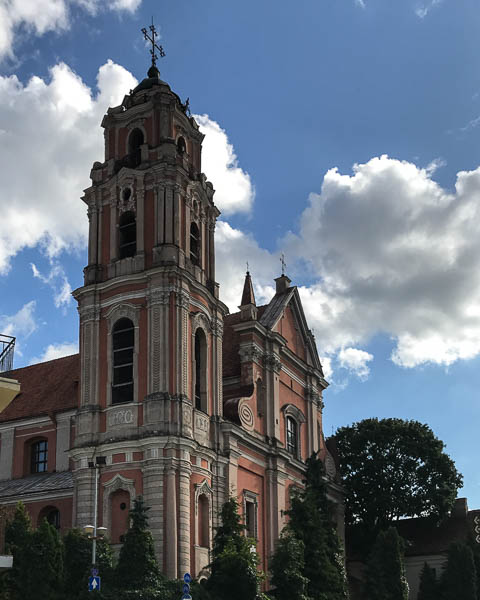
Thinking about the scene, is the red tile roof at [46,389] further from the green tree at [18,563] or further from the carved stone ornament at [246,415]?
the green tree at [18,563]

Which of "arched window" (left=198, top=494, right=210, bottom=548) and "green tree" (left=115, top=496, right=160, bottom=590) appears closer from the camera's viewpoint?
"green tree" (left=115, top=496, right=160, bottom=590)

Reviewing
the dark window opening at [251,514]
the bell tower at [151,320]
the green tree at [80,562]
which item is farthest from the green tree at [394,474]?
the green tree at [80,562]

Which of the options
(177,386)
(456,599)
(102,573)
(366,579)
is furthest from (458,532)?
(102,573)

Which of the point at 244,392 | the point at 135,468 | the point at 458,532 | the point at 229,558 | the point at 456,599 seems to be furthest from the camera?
→ the point at 458,532

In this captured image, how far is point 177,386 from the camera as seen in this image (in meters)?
34.5

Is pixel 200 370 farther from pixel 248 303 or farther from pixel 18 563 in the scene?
pixel 18 563

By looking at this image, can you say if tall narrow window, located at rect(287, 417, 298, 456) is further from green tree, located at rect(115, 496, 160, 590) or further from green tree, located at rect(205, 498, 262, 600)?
green tree, located at rect(115, 496, 160, 590)

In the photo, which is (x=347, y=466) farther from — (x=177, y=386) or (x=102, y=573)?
(x=102, y=573)

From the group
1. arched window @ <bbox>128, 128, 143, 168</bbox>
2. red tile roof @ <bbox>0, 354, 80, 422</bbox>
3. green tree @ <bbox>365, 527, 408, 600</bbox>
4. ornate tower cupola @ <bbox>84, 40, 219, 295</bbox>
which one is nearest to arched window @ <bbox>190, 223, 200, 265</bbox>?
ornate tower cupola @ <bbox>84, 40, 219, 295</bbox>

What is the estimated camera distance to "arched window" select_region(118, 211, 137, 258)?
3809 centimetres

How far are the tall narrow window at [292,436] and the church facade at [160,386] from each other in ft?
0.18

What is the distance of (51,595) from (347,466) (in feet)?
89.6

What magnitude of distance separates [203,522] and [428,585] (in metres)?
17.7

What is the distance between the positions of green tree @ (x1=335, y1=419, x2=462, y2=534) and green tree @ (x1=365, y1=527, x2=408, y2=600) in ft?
23.9
